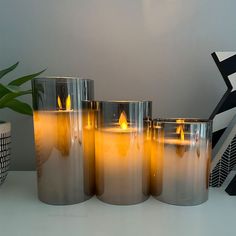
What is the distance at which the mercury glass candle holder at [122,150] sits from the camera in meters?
0.41

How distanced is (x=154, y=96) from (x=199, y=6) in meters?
0.27

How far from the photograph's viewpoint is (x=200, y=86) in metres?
0.61

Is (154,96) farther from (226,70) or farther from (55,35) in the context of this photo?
(55,35)

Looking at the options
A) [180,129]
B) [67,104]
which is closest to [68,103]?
[67,104]

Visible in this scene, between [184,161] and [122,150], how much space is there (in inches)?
4.6

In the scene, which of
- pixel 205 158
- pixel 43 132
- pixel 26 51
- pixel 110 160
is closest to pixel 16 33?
pixel 26 51

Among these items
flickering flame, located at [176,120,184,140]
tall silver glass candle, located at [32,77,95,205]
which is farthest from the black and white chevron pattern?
tall silver glass candle, located at [32,77,95,205]

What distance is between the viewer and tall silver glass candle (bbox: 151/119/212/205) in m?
0.41

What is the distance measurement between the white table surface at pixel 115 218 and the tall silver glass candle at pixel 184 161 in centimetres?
2

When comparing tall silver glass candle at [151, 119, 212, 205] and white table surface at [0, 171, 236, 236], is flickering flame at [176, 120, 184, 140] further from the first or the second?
white table surface at [0, 171, 236, 236]

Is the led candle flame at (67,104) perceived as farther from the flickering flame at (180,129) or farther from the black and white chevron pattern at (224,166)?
the black and white chevron pattern at (224,166)

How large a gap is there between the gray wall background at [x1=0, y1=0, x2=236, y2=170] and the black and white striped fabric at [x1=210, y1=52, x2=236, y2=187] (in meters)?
0.12

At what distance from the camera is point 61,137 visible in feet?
1.35

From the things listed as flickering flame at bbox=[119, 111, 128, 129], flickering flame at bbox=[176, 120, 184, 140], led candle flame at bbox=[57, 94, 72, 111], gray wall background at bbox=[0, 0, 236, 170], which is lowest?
flickering flame at bbox=[176, 120, 184, 140]
